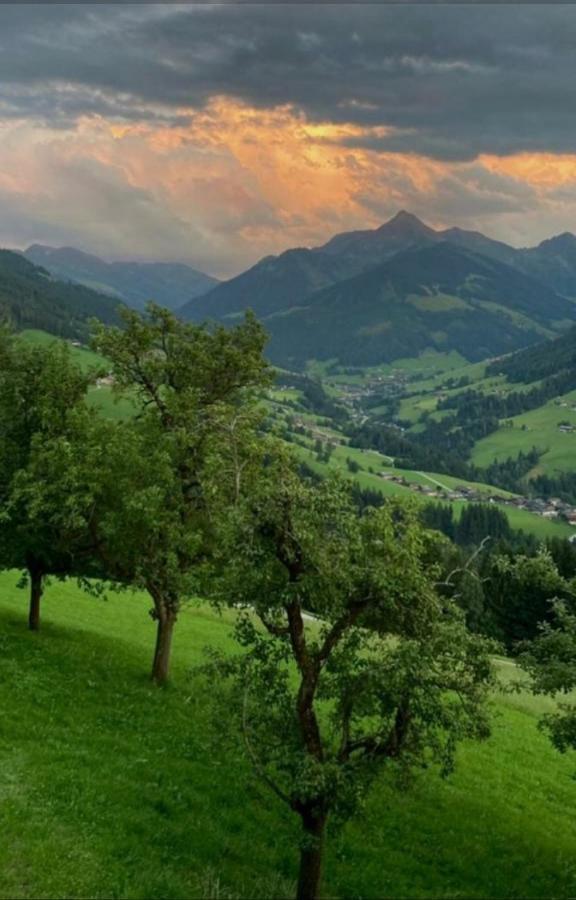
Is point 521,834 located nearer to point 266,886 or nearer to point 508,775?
point 508,775

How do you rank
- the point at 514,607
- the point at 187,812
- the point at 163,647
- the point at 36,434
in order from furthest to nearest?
the point at 514,607 → the point at 163,647 → the point at 36,434 → the point at 187,812

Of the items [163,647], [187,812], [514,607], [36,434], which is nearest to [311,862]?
[187,812]

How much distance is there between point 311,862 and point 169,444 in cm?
1867

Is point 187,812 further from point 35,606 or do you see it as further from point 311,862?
point 35,606

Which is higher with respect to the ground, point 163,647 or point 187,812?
point 163,647

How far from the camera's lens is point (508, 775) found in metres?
37.0

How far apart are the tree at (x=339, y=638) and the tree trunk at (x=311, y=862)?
0.04 meters

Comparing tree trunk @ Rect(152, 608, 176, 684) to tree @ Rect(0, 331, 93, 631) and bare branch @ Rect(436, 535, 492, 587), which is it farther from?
bare branch @ Rect(436, 535, 492, 587)

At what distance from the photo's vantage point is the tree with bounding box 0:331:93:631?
3412 centimetres

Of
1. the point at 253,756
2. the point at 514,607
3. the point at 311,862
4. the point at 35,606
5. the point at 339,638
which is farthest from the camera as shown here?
the point at 514,607

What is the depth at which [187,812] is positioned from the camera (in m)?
26.3

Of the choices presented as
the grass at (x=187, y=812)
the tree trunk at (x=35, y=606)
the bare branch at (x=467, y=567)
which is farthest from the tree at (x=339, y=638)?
the tree trunk at (x=35, y=606)

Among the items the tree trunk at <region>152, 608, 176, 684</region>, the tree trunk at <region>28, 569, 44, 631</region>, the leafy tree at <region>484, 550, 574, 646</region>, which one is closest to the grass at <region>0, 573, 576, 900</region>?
the tree trunk at <region>152, 608, 176, 684</region>

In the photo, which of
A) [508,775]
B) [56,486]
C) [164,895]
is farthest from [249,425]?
[508,775]
